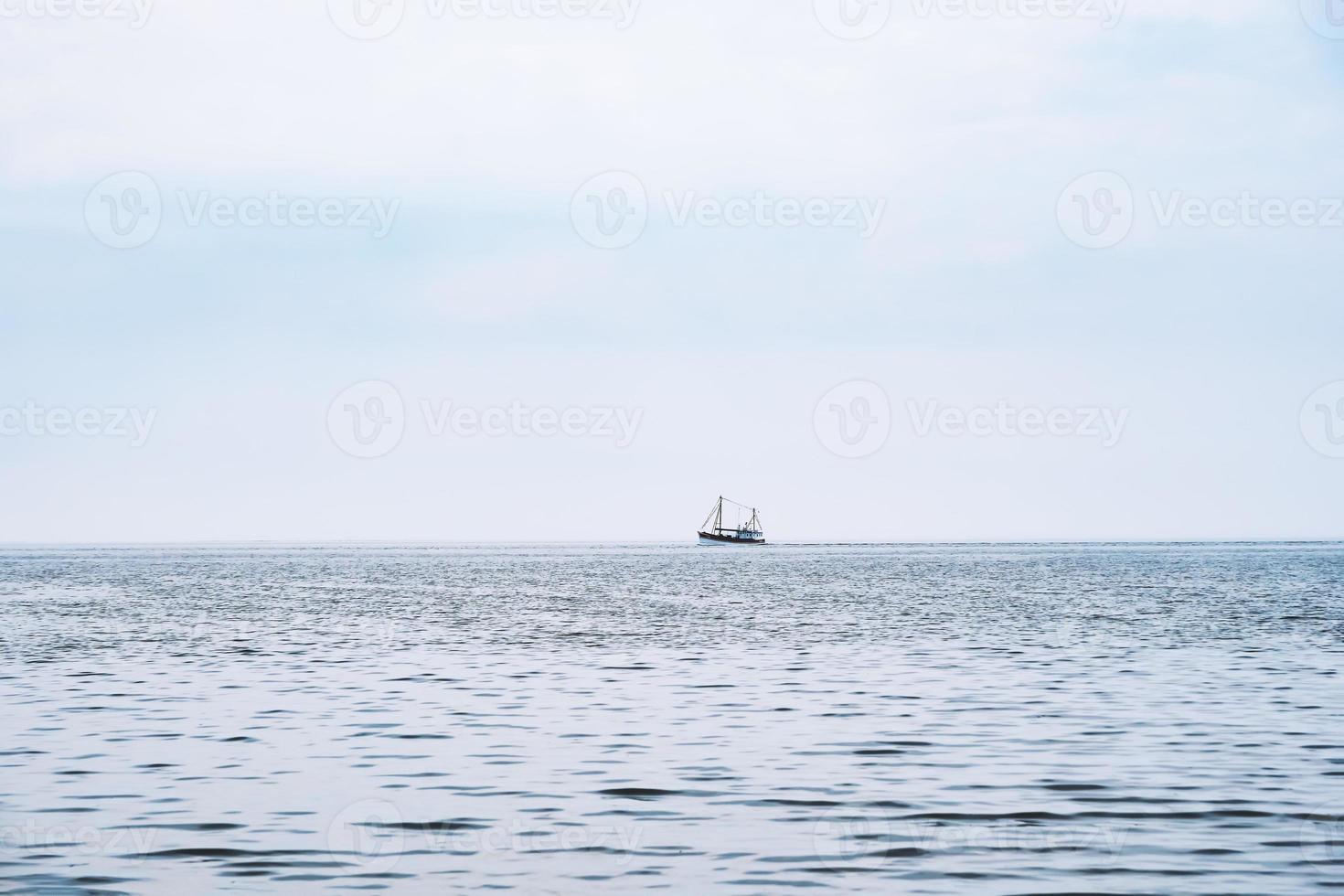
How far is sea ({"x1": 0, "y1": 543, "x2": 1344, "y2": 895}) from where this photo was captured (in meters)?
16.6

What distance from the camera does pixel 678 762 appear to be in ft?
78.4

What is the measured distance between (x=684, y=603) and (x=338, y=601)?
70.1 ft

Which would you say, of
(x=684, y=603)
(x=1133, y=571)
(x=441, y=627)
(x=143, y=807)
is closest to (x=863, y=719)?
A: (x=143, y=807)

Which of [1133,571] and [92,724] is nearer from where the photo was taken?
[92,724]

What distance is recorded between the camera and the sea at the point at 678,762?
1659 cm

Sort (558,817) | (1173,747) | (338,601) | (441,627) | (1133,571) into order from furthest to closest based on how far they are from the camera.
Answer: (1133,571), (338,601), (441,627), (1173,747), (558,817)

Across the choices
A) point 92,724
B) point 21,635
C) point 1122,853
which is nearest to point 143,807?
point 92,724

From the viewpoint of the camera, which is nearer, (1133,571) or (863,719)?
(863,719)

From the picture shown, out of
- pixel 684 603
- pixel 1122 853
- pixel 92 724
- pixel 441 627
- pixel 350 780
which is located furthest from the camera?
pixel 684 603

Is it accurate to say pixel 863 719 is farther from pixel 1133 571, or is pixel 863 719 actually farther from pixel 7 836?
pixel 1133 571

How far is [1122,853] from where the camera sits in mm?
17031

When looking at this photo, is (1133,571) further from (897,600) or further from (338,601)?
(338,601)

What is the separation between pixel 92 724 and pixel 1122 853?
2087 cm

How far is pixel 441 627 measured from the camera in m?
59.3
